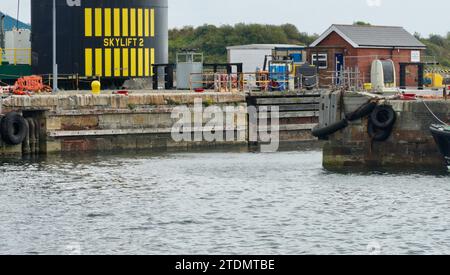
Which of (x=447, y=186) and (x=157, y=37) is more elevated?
(x=157, y=37)

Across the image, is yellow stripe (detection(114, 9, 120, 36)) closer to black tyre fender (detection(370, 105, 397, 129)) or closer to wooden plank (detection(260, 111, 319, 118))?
wooden plank (detection(260, 111, 319, 118))

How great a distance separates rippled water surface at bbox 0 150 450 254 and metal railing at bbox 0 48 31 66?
17713 mm

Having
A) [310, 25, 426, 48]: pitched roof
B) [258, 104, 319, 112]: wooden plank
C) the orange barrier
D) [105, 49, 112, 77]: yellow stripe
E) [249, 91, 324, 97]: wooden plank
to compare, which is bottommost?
[258, 104, 319, 112]: wooden plank

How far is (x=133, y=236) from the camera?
3262cm

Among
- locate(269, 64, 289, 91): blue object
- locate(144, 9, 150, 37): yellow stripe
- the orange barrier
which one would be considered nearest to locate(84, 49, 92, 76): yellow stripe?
locate(144, 9, 150, 37): yellow stripe

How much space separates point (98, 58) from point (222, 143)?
9.82 meters

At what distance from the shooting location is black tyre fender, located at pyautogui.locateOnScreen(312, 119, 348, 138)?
4453cm

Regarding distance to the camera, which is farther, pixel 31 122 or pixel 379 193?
pixel 31 122

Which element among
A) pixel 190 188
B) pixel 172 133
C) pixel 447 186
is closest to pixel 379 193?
pixel 447 186

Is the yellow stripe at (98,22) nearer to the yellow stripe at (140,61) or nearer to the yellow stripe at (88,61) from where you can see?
the yellow stripe at (88,61)

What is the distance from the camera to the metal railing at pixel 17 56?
65.0 m

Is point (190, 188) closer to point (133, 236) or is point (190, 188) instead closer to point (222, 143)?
point (133, 236)

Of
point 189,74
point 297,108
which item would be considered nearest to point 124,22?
point 189,74

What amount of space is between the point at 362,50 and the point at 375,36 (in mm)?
1409
